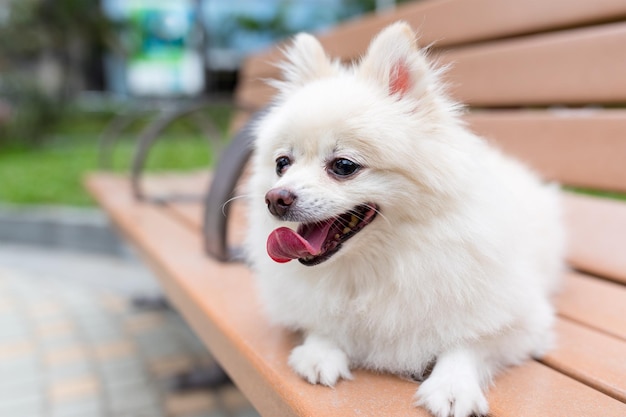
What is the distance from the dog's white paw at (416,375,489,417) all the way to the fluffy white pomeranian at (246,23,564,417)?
14mm

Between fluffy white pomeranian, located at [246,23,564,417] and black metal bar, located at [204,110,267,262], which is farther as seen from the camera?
black metal bar, located at [204,110,267,262]

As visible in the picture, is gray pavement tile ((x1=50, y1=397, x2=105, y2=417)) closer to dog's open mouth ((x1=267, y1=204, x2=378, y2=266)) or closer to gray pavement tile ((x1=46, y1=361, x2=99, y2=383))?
gray pavement tile ((x1=46, y1=361, x2=99, y2=383))

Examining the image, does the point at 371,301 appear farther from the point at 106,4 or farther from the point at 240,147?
the point at 106,4

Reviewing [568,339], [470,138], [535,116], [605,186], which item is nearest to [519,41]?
[535,116]

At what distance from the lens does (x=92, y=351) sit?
287 centimetres

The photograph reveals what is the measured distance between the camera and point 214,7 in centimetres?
1474

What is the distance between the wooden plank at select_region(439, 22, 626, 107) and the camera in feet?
6.44

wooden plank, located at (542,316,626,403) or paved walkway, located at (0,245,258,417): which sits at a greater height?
wooden plank, located at (542,316,626,403)

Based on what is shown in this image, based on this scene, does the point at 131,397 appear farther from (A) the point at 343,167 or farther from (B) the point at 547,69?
(B) the point at 547,69

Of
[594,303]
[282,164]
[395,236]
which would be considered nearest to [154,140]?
[282,164]

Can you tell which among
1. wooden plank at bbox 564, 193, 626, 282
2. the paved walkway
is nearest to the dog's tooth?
wooden plank at bbox 564, 193, 626, 282

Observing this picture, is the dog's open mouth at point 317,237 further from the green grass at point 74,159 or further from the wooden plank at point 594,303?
the green grass at point 74,159

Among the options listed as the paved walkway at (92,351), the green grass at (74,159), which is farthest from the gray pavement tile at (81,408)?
the green grass at (74,159)

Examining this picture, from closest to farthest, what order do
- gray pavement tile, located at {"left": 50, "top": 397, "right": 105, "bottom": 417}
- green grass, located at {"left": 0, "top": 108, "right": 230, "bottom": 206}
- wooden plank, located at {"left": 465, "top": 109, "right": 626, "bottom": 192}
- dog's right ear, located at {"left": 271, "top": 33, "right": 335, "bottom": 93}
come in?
dog's right ear, located at {"left": 271, "top": 33, "right": 335, "bottom": 93} → wooden plank, located at {"left": 465, "top": 109, "right": 626, "bottom": 192} → gray pavement tile, located at {"left": 50, "top": 397, "right": 105, "bottom": 417} → green grass, located at {"left": 0, "top": 108, "right": 230, "bottom": 206}
